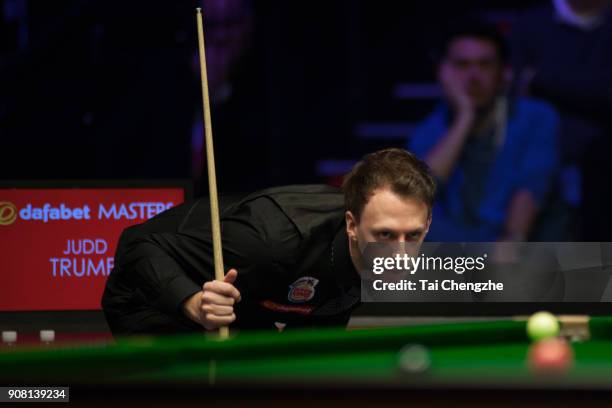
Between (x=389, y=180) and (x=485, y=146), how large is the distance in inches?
137

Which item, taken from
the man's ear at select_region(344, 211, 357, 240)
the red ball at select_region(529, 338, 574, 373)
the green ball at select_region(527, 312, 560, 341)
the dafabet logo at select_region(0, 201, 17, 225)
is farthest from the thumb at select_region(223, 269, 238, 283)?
the dafabet logo at select_region(0, 201, 17, 225)

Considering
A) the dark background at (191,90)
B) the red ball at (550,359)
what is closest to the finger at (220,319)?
the red ball at (550,359)

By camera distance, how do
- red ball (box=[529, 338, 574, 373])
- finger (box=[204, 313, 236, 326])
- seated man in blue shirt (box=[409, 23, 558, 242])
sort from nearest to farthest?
red ball (box=[529, 338, 574, 373])
finger (box=[204, 313, 236, 326])
seated man in blue shirt (box=[409, 23, 558, 242])

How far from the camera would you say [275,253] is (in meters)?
3.05

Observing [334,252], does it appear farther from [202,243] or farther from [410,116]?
[410,116]

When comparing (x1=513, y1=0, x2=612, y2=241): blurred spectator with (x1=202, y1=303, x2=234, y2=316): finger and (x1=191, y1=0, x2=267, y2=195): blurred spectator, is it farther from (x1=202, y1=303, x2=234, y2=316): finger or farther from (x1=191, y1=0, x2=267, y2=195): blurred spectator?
(x1=202, y1=303, x2=234, y2=316): finger

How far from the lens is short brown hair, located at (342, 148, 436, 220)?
2922mm

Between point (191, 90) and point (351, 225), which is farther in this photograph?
point (191, 90)

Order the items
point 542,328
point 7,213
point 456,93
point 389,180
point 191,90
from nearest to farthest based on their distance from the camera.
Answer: point 542,328 < point 389,180 < point 7,213 < point 456,93 < point 191,90

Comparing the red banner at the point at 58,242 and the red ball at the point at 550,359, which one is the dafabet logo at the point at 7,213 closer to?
the red banner at the point at 58,242

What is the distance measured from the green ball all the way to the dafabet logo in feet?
9.52

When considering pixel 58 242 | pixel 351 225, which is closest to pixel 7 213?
pixel 58 242

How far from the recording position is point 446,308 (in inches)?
230

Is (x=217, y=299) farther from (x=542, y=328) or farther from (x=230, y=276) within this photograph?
(x=542, y=328)
